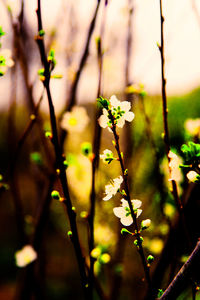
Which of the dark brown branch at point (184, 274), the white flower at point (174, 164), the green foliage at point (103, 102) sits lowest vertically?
the dark brown branch at point (184, 274)

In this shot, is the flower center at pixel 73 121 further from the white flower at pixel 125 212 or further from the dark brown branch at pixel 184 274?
the dark brown branch at pixel 184 274

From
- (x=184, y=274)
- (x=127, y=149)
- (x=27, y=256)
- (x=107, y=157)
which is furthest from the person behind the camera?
(x=127, y=149)

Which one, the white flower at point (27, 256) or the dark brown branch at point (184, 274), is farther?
the white flower at point (27, 256)

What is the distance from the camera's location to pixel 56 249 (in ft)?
23.4

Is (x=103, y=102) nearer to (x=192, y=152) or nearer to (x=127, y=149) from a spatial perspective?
(x=192, y=152)

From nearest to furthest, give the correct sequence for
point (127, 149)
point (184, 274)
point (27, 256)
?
point (184, 274), point (27, 256), point (127, 149)

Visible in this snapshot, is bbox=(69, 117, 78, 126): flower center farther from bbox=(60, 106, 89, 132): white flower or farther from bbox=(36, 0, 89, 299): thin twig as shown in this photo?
bbox=(36, 0, 89, 299): thin twig

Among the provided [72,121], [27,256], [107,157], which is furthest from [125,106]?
[27,256]

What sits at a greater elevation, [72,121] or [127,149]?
[72,121]

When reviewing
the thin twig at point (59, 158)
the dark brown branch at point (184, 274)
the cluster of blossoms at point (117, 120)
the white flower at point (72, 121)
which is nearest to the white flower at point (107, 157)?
the cluster of blossoms at point (117, 120)

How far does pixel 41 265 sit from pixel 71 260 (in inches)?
168

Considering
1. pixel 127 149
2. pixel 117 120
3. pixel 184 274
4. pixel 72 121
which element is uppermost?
pixel 72 121

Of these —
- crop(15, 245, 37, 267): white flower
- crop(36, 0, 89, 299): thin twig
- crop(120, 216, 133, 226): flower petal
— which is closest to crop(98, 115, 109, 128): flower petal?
crop(36, 0, 89, 299): thin twig

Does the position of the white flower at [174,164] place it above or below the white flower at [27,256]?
below
